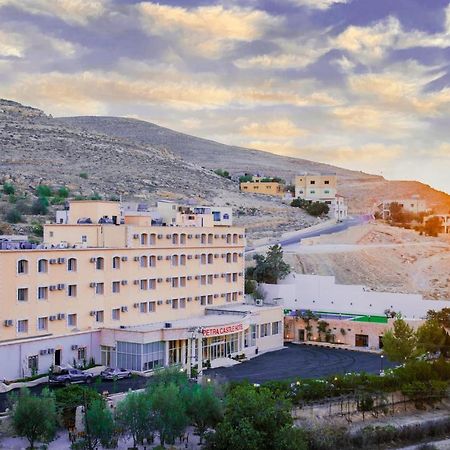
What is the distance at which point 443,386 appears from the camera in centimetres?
4153

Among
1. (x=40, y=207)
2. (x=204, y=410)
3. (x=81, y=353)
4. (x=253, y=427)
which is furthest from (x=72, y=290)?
(x=40, y=207)

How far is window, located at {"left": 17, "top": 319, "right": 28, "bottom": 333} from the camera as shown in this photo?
40719 mm

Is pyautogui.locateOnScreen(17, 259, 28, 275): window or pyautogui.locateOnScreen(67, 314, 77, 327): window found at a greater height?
pyautogui.locateOnScreen(17, 259, 28, 275): window

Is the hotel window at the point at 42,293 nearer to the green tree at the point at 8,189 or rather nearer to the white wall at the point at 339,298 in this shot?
the white wall at the point at 339,298

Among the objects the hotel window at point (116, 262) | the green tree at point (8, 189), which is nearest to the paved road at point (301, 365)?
the hotel window at point (116, 262)

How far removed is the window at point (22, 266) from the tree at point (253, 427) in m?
15.5

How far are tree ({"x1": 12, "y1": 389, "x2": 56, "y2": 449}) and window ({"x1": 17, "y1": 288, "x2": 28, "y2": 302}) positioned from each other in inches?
472

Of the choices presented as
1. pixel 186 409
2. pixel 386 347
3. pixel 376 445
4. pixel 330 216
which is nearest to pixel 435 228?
pixel 330 216

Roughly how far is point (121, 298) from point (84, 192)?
5402 cm

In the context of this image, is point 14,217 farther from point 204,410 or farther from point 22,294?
point 204,410

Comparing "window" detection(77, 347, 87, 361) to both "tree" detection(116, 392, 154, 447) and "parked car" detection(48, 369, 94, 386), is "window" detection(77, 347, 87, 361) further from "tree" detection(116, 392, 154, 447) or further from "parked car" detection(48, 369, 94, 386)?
"tree" detection(116, 392, 154, 447)

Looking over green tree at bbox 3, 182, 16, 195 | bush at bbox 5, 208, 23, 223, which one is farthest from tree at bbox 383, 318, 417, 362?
green tree at bbox 3, 182, 16, 195

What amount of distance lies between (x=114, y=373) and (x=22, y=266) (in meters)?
7.50

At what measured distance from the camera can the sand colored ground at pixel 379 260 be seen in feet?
268
